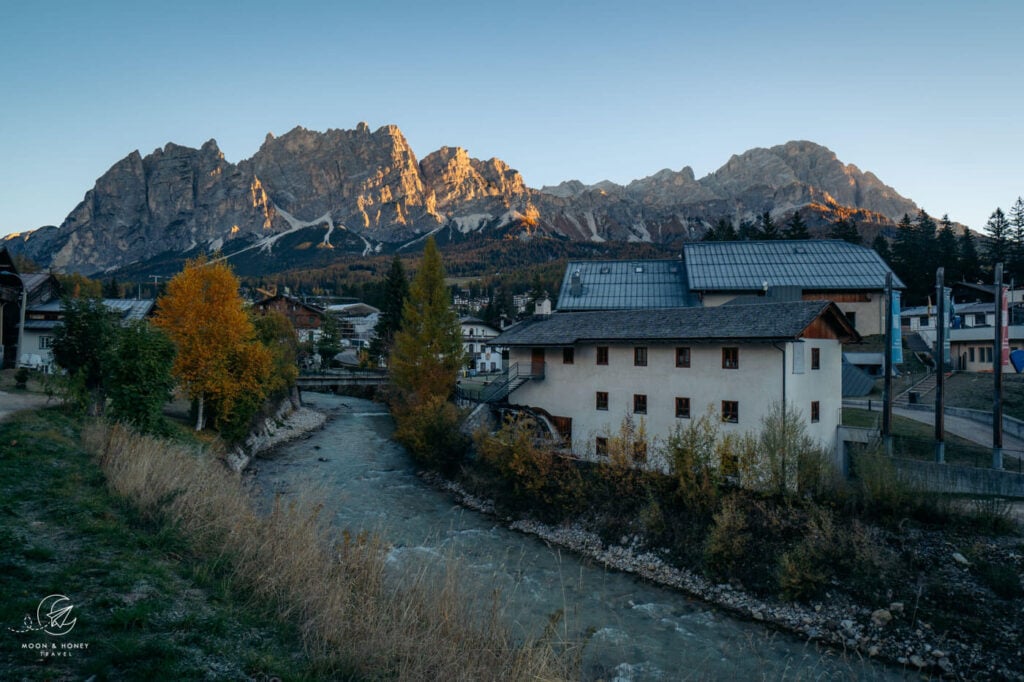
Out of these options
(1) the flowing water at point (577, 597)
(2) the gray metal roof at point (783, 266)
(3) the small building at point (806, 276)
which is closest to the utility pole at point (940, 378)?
(1) the flowing water at point (577, 597)

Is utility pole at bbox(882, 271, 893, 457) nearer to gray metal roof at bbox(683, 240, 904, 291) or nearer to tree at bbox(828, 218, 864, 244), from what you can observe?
gray metal roof at bbox(683, 240, 904, 291)

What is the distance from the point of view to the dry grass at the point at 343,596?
730 cm

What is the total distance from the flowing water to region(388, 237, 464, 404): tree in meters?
9.16

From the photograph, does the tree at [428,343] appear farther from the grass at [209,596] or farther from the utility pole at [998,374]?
the utility pole at [998,374]

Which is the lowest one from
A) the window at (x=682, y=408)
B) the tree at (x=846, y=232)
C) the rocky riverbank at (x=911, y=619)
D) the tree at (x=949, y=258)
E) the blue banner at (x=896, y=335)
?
the rocky riverbank at (x=911, y=619)

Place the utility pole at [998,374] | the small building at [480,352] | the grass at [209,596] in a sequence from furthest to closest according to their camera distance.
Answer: the small building at [480,352] → the utility pole at [998,374] → the grass at [209,596]

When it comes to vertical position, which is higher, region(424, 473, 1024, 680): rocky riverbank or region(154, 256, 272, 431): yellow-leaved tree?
region(154, 256, 272, 431): yellow-leaved tree

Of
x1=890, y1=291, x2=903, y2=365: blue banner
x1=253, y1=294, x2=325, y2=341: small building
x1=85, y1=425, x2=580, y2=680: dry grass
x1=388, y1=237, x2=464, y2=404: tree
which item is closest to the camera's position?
x1=85, y1=425, x2=580, y2=680: dry grass

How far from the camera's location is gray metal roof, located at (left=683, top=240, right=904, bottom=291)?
152 ft

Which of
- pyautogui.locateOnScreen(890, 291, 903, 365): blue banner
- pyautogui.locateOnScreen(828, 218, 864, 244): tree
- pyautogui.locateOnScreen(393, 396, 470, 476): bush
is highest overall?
pyautogui.locateOnScreen(828, 218, 864, 244): tree

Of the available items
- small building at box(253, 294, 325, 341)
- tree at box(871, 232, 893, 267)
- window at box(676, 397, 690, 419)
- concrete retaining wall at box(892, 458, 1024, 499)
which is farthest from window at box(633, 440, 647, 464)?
small building at box(253, 294, 325, 341)

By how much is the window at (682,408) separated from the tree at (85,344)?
2520 centimetres

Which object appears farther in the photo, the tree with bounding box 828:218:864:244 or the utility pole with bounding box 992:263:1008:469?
the tree with bounding box 828:218:864:244

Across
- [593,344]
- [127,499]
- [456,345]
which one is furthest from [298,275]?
[127,499]
